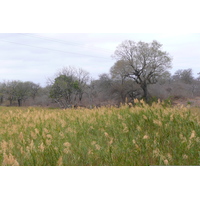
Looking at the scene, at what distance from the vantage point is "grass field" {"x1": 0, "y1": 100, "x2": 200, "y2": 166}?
371cm

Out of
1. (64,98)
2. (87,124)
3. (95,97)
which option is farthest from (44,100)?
(87,124)

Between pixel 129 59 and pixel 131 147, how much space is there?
16303 millimetres

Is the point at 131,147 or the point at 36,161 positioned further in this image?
the point at 131,147

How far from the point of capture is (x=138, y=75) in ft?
61.3

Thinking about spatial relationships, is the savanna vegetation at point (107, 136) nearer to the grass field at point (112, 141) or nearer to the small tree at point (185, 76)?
the grass field at point (112, 141)

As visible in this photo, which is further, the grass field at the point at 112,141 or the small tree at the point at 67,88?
the small tree at the point at 67,88

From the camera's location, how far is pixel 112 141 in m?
4.24

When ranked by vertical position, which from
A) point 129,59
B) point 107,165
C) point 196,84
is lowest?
point 107,165

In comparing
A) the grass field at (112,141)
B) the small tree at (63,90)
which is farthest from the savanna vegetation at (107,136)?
the small tree at (63,90)

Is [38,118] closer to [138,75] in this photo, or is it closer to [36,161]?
[36,161]

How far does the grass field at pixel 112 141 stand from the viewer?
12.2ft

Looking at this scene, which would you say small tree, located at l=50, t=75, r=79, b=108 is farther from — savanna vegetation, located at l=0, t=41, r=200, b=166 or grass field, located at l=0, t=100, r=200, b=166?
grass field, located at l=0, t=100, r=200, b=166

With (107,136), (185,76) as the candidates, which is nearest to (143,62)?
(185,76)

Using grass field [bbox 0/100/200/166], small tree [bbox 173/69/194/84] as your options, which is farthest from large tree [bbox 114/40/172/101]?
grass field [bbox 0/100/200/166]
